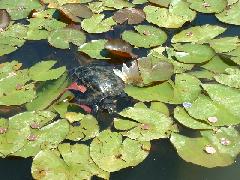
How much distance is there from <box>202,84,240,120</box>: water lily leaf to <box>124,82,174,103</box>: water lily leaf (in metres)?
0.25

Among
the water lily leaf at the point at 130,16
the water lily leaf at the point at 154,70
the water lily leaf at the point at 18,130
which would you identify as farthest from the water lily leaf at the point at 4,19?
the water lily leaf at the point at 154,70

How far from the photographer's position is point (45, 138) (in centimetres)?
263

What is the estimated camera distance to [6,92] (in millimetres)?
2986

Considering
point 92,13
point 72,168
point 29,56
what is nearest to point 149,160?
point 72,168

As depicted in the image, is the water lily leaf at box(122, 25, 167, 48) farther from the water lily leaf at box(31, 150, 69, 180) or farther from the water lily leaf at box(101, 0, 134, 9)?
the water lily leaf at box(31, 150, 69, 180)

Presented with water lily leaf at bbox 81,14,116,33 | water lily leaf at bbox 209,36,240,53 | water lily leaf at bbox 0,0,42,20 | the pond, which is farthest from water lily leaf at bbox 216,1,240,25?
water lily leaf at bbox 0,0,42,20

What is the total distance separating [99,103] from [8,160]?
708 millimetres

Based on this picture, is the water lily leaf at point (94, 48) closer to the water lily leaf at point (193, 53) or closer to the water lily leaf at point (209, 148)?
the water lily leaf at point (193, 53)

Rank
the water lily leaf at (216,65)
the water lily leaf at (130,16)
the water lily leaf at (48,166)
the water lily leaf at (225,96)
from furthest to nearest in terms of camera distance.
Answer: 1. the water lily leaf at (130,16)
2. the water lily leaf at (216,65)
3. the water lily leaf at (225,96)
4. the water lily leaf at (48,166)

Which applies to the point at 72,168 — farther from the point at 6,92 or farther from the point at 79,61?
the point at 79,61

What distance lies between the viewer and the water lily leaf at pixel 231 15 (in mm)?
3584

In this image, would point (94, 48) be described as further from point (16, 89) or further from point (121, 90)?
point (16, 89)

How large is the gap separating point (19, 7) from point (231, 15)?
1959 millimetres

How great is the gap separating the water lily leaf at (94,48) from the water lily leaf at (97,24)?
195 mm
